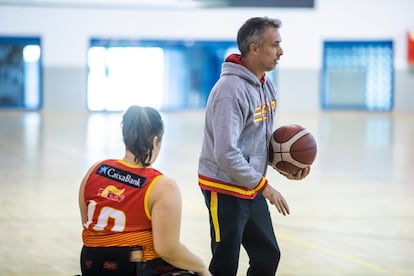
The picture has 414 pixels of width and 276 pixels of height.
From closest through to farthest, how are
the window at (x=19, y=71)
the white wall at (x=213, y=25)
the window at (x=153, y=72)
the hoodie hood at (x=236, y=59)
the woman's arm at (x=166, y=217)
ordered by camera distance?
1. the woman's arm at (x=166, y=217)
2. the hoodie hood at (x=236, y=59)
3. the white wall at (x=213, y=25)
4. the window at (x=19, y=71)
5. the window at (x=153, y=72)

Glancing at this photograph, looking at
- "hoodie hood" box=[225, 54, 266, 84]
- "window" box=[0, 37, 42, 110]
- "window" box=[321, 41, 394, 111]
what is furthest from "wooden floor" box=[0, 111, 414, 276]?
"window" box=[321, 41, 394, 111]

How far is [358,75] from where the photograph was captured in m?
27.4

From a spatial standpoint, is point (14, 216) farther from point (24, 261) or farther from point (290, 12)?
point (290, 12)

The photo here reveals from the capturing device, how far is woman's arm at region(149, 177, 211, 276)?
127 inches

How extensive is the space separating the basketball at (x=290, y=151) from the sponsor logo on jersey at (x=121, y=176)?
110 centimetres

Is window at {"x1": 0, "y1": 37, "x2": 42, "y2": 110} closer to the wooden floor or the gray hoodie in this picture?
the wooden floor

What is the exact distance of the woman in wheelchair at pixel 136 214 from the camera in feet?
10.7

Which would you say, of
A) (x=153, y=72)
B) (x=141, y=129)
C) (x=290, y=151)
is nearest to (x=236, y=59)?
(x=290, y=151)

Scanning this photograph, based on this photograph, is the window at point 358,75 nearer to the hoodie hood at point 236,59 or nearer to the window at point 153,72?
the window at point 153,72

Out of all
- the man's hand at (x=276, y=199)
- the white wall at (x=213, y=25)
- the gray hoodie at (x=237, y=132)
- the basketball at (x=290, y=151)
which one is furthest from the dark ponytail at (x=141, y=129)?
the white wall at (x=213, y=25)

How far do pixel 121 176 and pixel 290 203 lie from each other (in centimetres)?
495

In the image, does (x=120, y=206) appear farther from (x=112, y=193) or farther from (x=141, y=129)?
(x=141, y=129)

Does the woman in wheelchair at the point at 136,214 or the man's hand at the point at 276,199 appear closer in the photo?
the woman in wheelchair at the point at 136,214

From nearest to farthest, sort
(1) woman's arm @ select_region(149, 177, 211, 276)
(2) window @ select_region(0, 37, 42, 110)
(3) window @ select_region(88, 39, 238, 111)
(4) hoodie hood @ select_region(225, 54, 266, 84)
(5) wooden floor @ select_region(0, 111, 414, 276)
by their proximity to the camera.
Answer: (1) woman's arm @ select_region(149, 177, 211, 276) < (4) hoodie hood @ select_region(225, 54, 266, 84) < (5) wooden floor @ select_region(0, 111, 414, 276) < (2) window @ select_region(0, 37, 42, 110) < (3) window @ select_region(88, 39, 238, 111)
